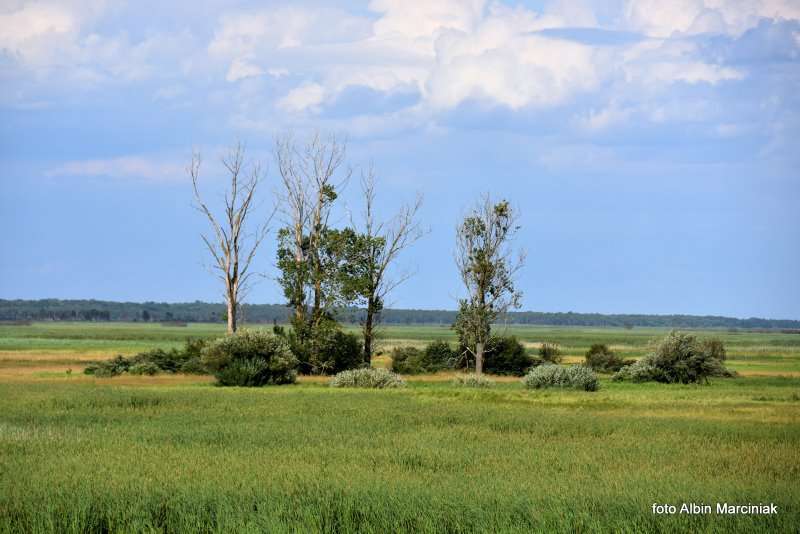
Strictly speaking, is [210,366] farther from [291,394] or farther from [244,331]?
[291,394]

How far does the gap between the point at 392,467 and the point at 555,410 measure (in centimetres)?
1221

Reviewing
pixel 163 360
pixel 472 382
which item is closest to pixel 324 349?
pixel 163 360

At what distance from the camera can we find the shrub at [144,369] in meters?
48.2

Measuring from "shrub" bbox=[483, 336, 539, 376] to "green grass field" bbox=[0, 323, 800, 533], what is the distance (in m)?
21.9

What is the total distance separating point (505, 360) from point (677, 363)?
14.0 metres

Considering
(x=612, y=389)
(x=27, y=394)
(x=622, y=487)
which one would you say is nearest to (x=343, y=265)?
(x=612, y=389)

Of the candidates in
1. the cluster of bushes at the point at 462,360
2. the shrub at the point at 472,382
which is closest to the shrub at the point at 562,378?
the shrub at the point at 472,382

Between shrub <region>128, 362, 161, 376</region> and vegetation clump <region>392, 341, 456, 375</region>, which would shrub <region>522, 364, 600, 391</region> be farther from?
shrub <region>128, 362, 161, 376</region>

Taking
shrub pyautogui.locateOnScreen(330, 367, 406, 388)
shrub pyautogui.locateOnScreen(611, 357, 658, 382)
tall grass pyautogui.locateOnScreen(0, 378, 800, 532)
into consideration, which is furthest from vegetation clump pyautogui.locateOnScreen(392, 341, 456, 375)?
tall grass pyautogui.locateOnScreen(0, 378, 800, 532)

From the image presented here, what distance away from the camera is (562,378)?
38375 mm

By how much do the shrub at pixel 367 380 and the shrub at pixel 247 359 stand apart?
263 cm

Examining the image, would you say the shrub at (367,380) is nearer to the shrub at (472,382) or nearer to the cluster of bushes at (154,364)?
the shrub at (472,382)

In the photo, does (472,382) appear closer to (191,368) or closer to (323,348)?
(323,348)

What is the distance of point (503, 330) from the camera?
53.1 metres
